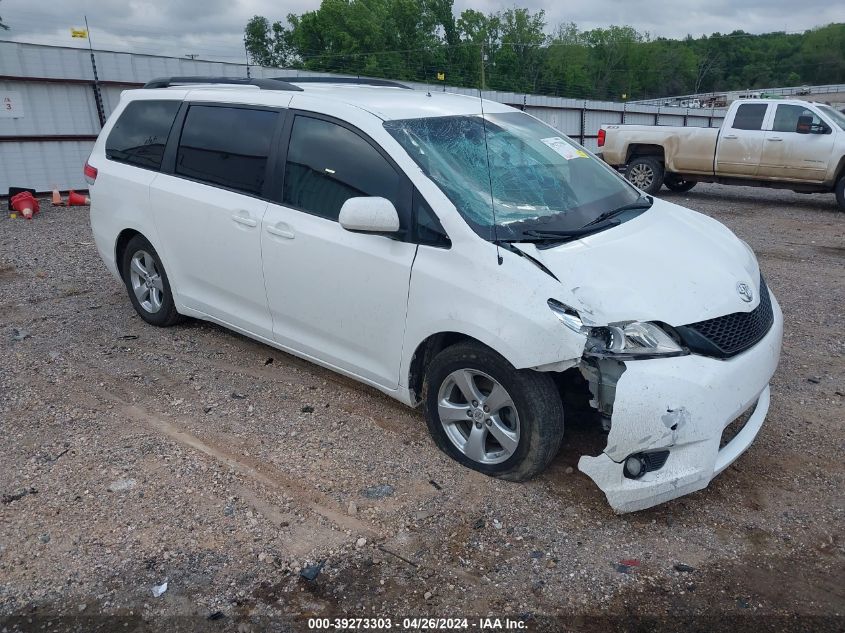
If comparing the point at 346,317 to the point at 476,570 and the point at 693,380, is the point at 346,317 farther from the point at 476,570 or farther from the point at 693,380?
the point at 693,380

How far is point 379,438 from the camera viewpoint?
3.93 metres

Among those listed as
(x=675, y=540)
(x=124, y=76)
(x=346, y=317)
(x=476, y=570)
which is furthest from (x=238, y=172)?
(x=124, y=76)

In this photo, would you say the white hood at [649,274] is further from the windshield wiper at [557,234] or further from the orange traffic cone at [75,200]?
the orange traffic cone at [75,200]

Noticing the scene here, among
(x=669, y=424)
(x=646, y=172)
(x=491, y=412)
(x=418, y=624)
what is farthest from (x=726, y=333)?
(x=646, y=172)

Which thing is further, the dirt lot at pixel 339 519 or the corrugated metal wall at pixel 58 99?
the corrugated metal wall at pixel 58 99

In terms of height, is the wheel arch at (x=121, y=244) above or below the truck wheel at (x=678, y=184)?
above

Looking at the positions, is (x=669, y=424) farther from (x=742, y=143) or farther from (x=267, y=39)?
(x=267, y=39)

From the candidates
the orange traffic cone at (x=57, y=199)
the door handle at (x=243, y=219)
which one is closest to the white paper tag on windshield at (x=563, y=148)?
the door handle at (x=243, y=219)

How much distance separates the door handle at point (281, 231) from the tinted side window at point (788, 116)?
1124 centimetres

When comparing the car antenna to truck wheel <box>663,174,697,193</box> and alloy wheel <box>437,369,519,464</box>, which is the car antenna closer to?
alloy wheel <box>437,369,519,464</box>

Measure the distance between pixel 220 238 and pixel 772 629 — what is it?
3.71 meters

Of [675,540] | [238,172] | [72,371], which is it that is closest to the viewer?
[675,540]

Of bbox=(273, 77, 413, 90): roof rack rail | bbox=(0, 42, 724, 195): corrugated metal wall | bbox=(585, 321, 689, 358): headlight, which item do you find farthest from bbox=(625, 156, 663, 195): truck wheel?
bbox=(585, 321, 689, 358): headlight

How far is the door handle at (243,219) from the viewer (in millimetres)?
4262
